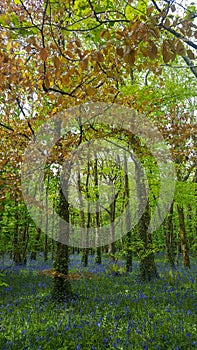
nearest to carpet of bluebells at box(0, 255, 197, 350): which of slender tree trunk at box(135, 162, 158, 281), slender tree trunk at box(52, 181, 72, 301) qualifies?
slender tree trunk at box(52, 181, 72, 301)

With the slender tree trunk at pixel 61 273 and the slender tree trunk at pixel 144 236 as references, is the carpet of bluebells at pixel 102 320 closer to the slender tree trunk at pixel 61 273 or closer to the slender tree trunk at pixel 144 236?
the slender tree trunk at pixel 61 273

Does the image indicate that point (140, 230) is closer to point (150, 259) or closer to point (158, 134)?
point (150, 259)

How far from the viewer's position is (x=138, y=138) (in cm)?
1102

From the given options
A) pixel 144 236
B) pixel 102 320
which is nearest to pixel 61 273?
pixel 102 320

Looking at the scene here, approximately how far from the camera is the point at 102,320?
603 cm

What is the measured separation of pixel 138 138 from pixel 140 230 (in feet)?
12.6

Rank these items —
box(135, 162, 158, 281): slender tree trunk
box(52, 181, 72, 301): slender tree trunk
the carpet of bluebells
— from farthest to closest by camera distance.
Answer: box(135, 162, 158, 281): slender tree trunk, box(52, 181, 72, 301): slender tree trunk, the carpet of bluebells

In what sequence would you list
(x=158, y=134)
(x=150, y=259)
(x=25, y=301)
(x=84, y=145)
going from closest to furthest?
(x=84, y=145) < (x=25, y=301) < (x=158, y=134) < (x=150, y=259)

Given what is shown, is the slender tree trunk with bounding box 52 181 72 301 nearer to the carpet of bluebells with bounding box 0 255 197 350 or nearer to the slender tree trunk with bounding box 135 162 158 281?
the carpet of bluebells with bounding box 0 255 197 350

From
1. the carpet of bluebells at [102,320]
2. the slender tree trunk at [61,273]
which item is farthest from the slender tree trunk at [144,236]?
the slender tree trunk at [61,273]

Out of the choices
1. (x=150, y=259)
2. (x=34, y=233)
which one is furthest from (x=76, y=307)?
(x=34, y=233)

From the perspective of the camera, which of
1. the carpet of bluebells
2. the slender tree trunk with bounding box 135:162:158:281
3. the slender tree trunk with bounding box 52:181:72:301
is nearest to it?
the carpet of bluebells

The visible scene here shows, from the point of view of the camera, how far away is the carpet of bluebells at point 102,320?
4867 mm

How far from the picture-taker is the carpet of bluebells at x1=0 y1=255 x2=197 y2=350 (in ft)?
16.0
